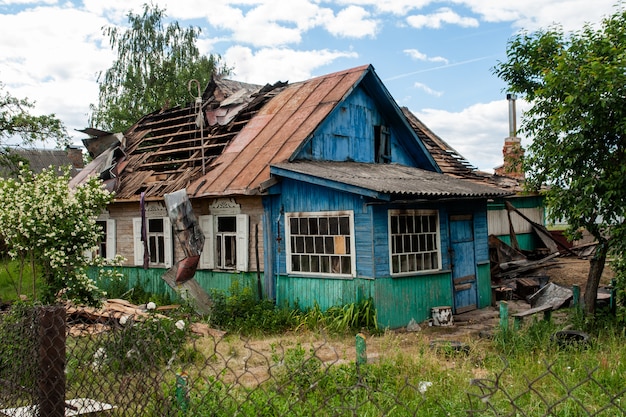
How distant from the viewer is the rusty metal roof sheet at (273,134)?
40.7 ft

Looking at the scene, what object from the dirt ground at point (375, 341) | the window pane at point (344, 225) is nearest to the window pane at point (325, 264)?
the window pane at point (344, 225)

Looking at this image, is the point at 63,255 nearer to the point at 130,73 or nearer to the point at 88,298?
the point at 88,298

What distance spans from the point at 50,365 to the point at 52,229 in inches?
289

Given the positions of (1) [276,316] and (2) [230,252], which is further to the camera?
→ (2) [230,252]

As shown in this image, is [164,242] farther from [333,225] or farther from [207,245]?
[333,225]

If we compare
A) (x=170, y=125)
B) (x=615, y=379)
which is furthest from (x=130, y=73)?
(x=615, y=379)

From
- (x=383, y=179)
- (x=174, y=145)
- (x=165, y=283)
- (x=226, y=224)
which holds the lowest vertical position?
(x=165, y=283)

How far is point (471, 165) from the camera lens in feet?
70.6

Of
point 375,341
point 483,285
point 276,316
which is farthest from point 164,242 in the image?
point 483,285

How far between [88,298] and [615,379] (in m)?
8.91

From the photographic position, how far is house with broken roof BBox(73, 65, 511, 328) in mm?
10977

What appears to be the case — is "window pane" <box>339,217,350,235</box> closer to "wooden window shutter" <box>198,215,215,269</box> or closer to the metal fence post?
"wooden window shutter" <box>198,215,215,269</box>

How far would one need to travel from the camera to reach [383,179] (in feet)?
37.9

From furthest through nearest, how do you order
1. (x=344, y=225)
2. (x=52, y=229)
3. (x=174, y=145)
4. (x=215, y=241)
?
(x=174, y=145)
(x=215, y=241)
(x=344, y=225)
(x=52, y=229)
